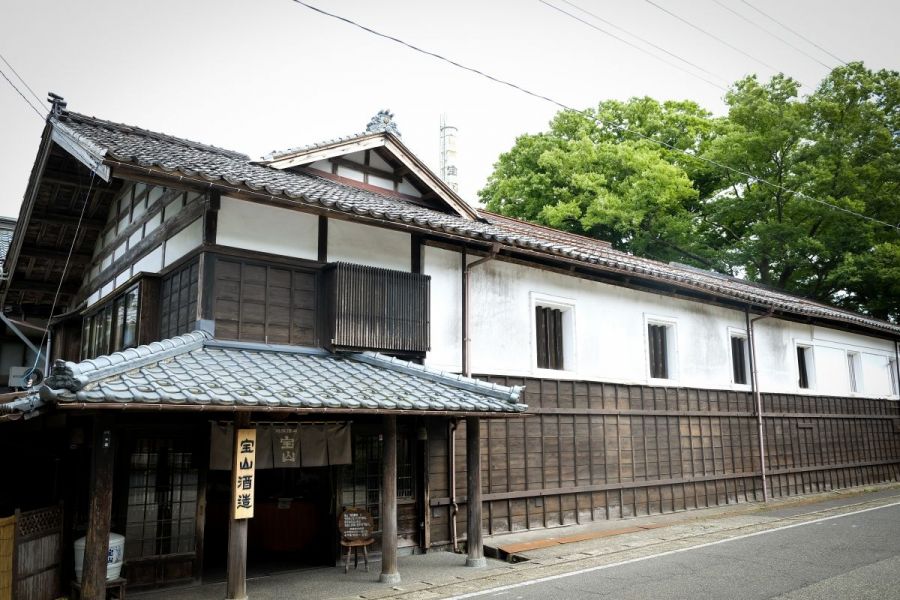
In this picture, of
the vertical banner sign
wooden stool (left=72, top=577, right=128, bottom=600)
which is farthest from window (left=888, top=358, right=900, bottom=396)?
wooden stool (left=72, top=577, right=128, bottom=600)

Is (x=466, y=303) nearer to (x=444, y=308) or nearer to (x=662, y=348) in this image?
(x=444, y=308)

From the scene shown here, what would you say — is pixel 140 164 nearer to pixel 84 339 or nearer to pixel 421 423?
pixel 421 423

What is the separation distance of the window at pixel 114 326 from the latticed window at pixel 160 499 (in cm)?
300

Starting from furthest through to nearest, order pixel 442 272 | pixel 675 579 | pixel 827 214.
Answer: pixel 827 214, pixel 442 272, pixel 675 579

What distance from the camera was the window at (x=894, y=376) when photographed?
1111 inches

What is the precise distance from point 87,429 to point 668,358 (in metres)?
14.3

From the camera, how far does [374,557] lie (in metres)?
12.2

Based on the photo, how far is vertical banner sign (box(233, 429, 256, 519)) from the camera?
9.11 meters

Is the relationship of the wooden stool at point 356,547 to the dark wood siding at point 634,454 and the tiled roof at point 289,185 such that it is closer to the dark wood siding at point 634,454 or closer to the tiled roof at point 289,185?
the dark wood siding at point 634,454

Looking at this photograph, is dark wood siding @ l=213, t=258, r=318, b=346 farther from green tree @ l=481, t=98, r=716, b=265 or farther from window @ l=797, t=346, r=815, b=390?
green tree @ l=481, t=98, r=716, b=265

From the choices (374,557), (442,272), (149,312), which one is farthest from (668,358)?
(149,312)

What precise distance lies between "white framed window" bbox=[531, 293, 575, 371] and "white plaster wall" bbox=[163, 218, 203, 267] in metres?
7.43

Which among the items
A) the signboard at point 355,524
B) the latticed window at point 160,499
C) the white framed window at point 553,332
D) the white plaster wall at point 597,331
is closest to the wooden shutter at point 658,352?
the white plaster wall at point 597,331

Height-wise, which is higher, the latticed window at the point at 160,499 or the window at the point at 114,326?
the window at the point at 114,326
